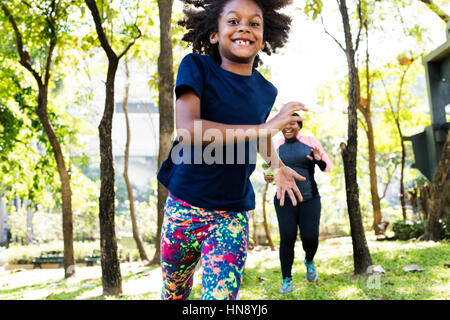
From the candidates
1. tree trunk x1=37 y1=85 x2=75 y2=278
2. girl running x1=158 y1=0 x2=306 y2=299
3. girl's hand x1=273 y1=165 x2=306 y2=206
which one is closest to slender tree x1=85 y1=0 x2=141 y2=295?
tree trunk x1=37 y1=85 x2=75 y2=278

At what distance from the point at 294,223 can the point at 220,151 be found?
3.47 m

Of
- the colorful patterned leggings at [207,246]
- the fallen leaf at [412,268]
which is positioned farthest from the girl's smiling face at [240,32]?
the fallen leaf at [412,268]

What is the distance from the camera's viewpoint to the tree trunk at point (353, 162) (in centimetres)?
646

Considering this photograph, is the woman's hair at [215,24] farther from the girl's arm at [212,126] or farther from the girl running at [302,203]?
the girl running at [302,203]

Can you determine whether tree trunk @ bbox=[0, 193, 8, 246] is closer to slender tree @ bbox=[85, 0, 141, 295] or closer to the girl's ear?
slender tree @ bbox=[85, 0, 141, 295]

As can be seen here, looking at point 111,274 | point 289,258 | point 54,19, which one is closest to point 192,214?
point 289,258

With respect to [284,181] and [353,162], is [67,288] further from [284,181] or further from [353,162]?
[284,181]

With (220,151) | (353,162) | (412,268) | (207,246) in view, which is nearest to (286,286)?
(353,162)

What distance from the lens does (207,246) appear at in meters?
2.25

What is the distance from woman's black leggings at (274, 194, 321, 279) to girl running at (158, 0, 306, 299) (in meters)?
3.08

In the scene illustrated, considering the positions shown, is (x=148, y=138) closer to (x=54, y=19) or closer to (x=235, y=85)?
(x=54, y=19)

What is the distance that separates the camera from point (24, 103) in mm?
12414

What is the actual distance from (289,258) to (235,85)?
3692 mm

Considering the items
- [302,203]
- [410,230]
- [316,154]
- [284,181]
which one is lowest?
[410,230]
